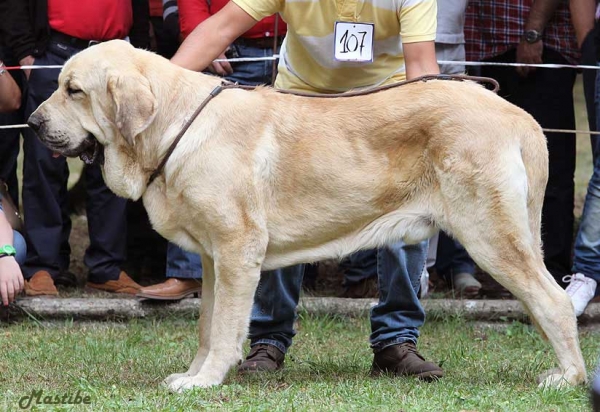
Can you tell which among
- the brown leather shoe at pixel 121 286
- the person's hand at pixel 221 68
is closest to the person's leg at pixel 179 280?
the brown leather shoe at pixel 121 286

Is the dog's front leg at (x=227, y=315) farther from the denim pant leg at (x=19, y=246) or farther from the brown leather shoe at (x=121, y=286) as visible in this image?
the brown leather shoe at (x=121, y=286)

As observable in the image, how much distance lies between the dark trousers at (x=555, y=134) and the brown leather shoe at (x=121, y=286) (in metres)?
3.02

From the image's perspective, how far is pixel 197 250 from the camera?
16.5 feet

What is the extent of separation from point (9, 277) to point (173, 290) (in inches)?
45.2

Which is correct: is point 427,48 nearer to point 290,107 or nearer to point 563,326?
point 290,107

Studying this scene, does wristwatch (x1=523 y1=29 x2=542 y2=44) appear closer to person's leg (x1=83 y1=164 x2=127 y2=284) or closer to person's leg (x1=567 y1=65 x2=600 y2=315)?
person's leg (x1=567 y1=65 x2=600 y2=315)

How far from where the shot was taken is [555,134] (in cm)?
771

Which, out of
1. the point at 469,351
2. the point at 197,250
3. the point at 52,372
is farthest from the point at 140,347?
the point at 469,351

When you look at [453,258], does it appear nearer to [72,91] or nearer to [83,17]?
[83,17]

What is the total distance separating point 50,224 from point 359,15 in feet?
10.5

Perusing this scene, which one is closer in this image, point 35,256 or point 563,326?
point 563,326

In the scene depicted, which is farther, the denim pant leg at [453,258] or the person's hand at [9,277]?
the denim pant leg at [453,258]

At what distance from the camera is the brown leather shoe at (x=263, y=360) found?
5.42 meters

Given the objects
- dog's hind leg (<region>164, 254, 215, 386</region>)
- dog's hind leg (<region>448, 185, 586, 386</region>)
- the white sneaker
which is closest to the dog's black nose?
dog's hind leg (<region>164, 254, 215, 386</region>)
